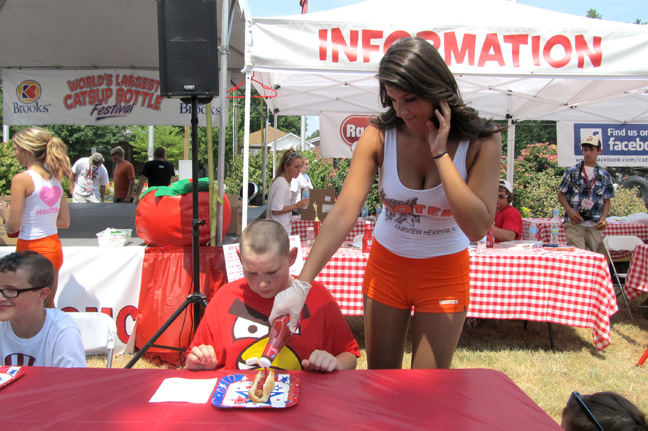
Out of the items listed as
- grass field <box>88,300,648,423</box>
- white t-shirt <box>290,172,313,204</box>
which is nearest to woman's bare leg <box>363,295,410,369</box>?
grass field <box>88,300,648,423</box>

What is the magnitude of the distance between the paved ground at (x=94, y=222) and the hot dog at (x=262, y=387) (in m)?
3.72

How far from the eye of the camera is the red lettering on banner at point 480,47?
384 cm

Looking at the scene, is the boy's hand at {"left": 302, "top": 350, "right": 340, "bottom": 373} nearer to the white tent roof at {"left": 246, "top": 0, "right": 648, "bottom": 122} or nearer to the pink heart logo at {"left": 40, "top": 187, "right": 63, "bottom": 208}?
the pink heart logo at {"left": 40, "top": 187, "right": 63, "bottom": 208}

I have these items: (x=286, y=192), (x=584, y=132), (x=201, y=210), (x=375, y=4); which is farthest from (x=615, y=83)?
(x=201, y=210)

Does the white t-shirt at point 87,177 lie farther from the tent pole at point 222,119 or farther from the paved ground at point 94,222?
the tent pole at point 222,119

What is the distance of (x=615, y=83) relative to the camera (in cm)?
607

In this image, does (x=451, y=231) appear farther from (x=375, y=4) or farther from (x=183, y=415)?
(x=375, y=4)

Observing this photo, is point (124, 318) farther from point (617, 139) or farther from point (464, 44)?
point (617, 139)

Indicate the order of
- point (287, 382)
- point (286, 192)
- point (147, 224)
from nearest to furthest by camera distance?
1. point (287, 382)
2. point (147, 224)
3. point (286, 192)

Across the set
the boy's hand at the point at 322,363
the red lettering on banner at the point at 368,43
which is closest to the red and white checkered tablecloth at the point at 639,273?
the red lettering on banner at the point at 368,43

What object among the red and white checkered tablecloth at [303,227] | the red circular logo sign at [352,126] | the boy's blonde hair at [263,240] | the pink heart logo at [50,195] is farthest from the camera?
the red circular logo sign at [352,126]

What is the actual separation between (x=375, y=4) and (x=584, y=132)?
17.8 ft

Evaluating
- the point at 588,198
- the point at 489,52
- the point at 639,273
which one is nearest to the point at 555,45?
the point at 489,52

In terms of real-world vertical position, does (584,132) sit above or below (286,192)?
above
